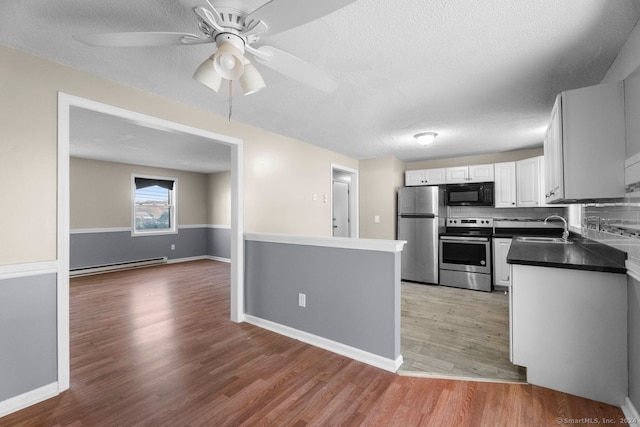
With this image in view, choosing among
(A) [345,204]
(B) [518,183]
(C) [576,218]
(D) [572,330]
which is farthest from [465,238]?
(D) [572,330]

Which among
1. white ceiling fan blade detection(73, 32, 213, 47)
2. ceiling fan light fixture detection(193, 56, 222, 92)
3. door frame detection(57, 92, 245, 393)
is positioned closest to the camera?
white ceiling fan blade detection(73, 32, 213, 47)

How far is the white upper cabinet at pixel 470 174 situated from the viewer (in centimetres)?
470

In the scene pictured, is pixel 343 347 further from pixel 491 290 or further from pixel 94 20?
pixel 491 290

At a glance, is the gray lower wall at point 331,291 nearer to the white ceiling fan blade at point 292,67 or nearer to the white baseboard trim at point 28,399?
the white ceiling fan blade at point 292,67

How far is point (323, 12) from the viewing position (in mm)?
1144

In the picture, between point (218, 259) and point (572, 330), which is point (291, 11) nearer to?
point (572, 330)

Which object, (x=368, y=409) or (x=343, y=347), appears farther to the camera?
(x=343, y=347)

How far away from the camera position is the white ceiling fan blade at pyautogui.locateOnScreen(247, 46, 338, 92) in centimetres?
148

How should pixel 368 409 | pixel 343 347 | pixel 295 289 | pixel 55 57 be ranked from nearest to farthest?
pixel 368 409 < pixel 55 57 < pixel 343 347 < pixel 295 289

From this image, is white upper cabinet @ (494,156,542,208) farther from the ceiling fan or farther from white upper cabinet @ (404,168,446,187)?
the ceiling fan

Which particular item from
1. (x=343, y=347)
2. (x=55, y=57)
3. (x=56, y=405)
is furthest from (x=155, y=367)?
(x=55, y=57)

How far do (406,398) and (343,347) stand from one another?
0.70m

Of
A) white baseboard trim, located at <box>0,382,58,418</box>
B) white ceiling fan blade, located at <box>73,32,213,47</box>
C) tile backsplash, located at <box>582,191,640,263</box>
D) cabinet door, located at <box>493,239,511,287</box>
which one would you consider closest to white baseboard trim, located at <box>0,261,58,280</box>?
white baseboard trim, located at <box>0,382,58,418</box>

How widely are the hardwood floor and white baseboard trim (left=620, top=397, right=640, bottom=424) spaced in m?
0.04
